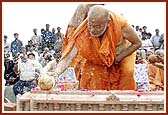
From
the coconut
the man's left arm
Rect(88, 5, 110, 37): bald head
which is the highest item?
Rect(88, 5, 110, 37): bald head

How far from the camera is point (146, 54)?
7992mm

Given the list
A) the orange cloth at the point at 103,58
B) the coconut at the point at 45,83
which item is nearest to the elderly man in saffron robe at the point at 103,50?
the orange cloth at the point at 103,58

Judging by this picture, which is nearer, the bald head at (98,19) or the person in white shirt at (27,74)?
the bald head at (98,19)

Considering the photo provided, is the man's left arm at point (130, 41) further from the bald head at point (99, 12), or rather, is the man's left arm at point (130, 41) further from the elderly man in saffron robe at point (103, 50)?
the bald head at point (99, 12)

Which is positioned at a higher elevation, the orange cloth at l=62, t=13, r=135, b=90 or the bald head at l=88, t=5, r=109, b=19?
the bald head at l=88, t=5, r=109, b=19

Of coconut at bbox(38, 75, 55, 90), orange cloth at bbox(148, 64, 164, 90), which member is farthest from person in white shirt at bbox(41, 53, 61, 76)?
orange cloth at bbox(148, 64, 164, 90)

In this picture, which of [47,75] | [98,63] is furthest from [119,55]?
[47,75]

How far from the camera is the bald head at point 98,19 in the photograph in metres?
7.80

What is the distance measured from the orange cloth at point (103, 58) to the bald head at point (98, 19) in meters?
0.05

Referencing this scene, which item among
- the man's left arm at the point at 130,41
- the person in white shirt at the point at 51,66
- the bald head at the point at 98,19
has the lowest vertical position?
the person in white shirt at the point at 51,66

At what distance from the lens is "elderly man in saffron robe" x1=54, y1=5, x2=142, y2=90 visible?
7.85 metres

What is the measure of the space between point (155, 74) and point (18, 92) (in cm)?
128

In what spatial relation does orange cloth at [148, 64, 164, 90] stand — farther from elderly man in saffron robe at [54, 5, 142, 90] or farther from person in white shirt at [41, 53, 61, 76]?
person in white shirt at [41, 53, 61, 76]

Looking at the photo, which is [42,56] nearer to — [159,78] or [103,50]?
[103,50]
